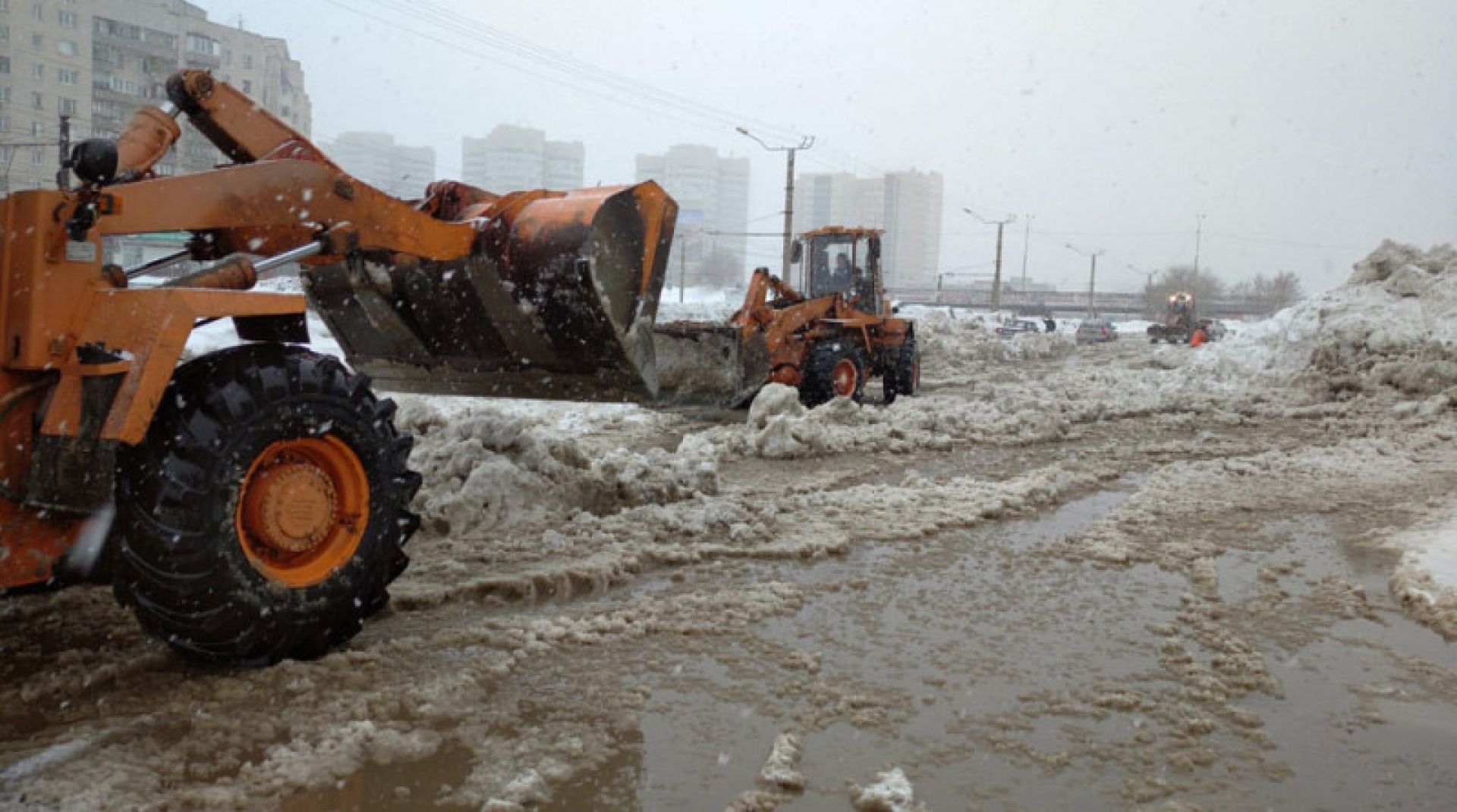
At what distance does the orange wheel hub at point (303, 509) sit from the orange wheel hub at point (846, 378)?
985cm

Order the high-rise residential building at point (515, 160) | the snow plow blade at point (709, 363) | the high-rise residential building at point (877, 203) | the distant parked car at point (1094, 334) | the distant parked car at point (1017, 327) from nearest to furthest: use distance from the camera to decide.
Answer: the snow plow blade at point (709, 363) < the distant parked car at point (1094, 334) < the distant parked car at point (1017, 327) < the high-rise residential building at point (515, 160) < the high-rise residential building at point (877, 203)

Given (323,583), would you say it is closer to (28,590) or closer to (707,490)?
(28,590)

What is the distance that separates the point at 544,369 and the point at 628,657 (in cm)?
253

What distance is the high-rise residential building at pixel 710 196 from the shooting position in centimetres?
7881

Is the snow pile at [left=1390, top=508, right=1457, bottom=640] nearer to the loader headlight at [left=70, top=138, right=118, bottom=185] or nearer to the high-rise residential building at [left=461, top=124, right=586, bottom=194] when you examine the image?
the loader headlight at [left=70, top=138, right=118, bottom=185]

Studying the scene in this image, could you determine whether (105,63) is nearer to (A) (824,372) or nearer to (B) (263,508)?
(A) (824,372)

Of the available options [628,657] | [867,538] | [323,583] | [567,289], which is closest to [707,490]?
[867,538]

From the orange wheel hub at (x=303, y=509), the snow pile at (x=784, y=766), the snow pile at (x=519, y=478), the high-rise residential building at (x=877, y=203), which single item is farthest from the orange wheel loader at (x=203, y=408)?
the high-rise residential building at (x=877, y=203)

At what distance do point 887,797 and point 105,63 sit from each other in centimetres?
6284

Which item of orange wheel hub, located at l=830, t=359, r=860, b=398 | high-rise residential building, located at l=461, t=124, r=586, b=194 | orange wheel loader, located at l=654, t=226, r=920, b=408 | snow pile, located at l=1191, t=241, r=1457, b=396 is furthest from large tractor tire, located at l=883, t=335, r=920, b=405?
high-rise residential building, located at l=461, t=124, r=586, b=194

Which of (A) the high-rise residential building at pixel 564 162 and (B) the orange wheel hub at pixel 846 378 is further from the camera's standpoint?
(A) the high-rise residential building at pixel 564 162

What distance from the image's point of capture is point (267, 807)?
8.46 feet

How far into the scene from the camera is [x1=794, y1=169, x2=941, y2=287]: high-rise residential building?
8969cm

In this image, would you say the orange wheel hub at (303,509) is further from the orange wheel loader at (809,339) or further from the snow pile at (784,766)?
the orange wheel loader at (809,339)
